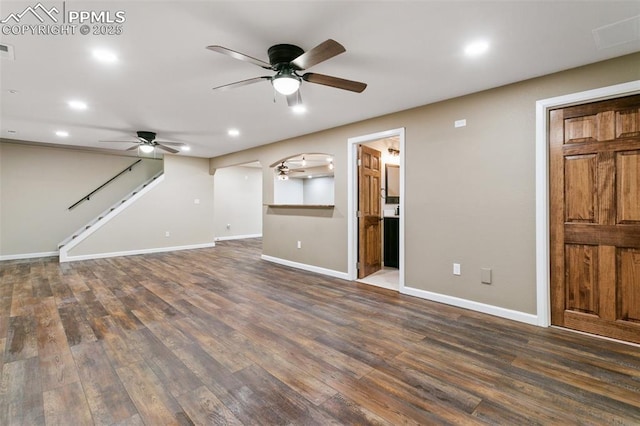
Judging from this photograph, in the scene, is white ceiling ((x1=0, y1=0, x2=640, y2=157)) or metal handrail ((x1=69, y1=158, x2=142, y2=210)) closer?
white ceiling ((x1=0, y1=0, x2=640, y2=157))

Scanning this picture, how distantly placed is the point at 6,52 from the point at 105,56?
78 cm

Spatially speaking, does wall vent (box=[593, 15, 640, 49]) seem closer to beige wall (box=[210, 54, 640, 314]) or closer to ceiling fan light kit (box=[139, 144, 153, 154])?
beige wall (box=[210, 54, 640, 314])

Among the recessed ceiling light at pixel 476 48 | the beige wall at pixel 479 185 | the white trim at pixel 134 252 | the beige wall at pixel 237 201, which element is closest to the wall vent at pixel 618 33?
the beige wall at pixel 479 185

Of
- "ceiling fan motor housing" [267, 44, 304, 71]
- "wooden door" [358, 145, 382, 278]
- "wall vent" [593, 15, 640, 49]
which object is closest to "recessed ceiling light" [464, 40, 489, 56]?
"wall vent" [593, 15, 640, 49]

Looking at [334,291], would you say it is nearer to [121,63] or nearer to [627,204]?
[627,204]

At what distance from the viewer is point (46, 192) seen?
6.62m

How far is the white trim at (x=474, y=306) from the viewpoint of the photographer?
2920 mm

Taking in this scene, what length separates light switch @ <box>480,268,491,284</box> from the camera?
316cm

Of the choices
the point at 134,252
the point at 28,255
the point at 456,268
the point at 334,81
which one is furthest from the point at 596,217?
the point at 28,255

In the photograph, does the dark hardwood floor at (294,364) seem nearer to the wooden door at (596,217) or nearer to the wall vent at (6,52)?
the wooden door at (596,217)

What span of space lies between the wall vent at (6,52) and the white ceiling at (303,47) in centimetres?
5

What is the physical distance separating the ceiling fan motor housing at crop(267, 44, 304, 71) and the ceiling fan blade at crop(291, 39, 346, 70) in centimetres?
15

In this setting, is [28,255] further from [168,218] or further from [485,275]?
[485,275]

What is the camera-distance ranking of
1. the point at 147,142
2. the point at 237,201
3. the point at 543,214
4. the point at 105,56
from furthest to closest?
the point at 237,201
the point at 147,142
the point at 543,214
the point at 105,56
